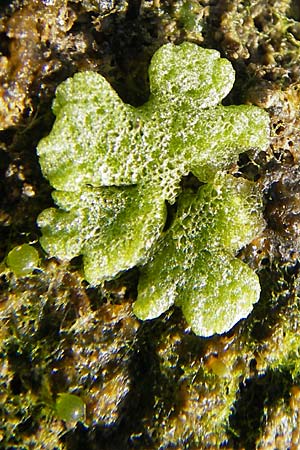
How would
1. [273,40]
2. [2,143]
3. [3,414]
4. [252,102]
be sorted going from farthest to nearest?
[273,40]
[252,102]
[2,143]
[3,414]

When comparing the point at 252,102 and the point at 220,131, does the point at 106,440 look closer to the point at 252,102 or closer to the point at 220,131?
the point at 220,131

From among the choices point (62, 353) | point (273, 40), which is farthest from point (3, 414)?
point (273, 40)

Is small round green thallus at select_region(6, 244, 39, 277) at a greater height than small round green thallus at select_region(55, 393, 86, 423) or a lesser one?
greater

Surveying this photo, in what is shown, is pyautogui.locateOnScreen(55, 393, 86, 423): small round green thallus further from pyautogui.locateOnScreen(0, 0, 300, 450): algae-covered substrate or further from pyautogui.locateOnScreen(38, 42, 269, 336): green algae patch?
pyautogui.locateOnScreen(38, 42, 269, 336): green algae patch

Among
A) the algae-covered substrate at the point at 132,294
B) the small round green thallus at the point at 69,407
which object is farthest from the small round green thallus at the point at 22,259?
the small round green thallus at the point at 69,407

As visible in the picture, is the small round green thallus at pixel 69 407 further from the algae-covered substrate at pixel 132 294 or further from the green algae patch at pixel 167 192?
the green algae patch at pixel 167 192

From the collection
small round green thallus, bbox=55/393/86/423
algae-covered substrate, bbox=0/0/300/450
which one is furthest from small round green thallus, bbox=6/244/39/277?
small round green thallus, bbox=55/393/86/423

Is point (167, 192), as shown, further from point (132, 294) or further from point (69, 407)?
point (69, 407)

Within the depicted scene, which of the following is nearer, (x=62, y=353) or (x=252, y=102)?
(x=62, y=353)
